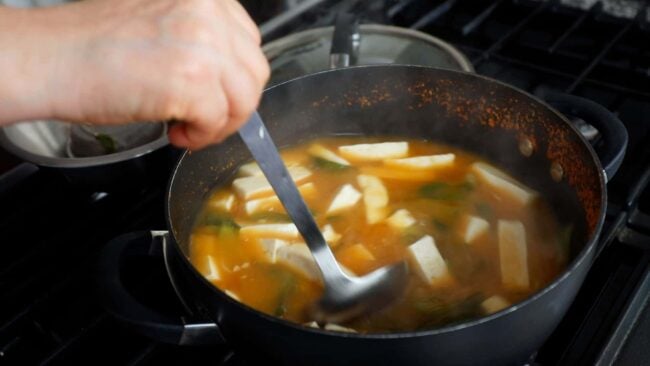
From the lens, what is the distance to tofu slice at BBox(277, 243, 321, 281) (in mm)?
933

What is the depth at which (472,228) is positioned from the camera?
1.03 metres

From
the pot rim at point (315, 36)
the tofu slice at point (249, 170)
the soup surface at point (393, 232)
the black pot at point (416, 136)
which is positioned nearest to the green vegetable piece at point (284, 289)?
the soup surface at point (393, 232)

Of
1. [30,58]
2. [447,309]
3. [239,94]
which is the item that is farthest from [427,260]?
[30,58]

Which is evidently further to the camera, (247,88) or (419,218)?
(419,218)

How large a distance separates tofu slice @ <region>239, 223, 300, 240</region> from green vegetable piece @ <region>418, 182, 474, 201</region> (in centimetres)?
23

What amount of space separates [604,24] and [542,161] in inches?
25.6

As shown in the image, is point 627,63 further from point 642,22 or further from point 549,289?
point 549,289

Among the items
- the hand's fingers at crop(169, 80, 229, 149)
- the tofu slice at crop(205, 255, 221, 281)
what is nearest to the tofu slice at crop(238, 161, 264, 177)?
the tofu slice at crop(205, 255, 221, 281)

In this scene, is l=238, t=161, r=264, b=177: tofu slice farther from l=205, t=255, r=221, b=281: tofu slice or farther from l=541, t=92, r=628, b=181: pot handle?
l=541, t=92, r=628, b=181: pot handle

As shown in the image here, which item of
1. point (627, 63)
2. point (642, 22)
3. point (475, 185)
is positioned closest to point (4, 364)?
point (475, 185)

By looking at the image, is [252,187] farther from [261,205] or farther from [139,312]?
[139,312]

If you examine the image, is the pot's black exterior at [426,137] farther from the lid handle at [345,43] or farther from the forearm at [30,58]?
the forearm at [30,58]

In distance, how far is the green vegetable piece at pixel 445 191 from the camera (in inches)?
43.8

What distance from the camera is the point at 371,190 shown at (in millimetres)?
1127
